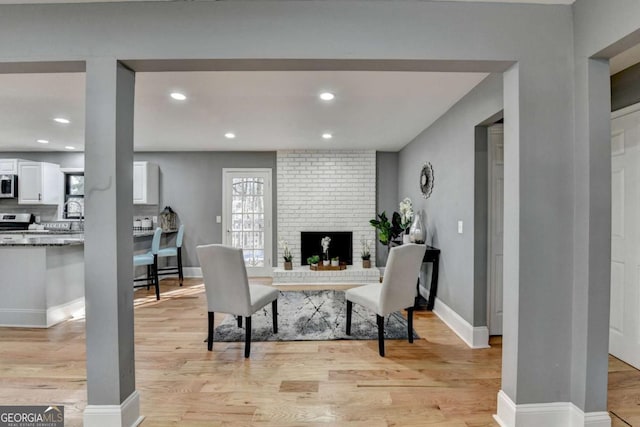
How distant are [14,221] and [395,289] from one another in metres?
7.10

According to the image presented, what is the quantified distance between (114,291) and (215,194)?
13.6 feet

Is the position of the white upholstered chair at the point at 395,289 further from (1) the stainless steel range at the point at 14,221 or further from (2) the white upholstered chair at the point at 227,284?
(1) the stainless steel range at the point at 14,221

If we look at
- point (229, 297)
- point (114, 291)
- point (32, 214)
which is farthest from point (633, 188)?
point (32, 214)

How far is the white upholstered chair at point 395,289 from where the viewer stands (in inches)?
99.6

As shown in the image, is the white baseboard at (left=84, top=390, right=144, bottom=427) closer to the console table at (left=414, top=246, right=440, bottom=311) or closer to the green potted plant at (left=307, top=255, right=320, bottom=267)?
the console table at (left=414, top=246, right=440, bottom=311)

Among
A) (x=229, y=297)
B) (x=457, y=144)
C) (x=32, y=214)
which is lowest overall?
(x=229, y=297)

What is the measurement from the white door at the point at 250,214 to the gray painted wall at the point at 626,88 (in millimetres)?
4693

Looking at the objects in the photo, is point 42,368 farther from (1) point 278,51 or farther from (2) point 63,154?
(2) point 63,154

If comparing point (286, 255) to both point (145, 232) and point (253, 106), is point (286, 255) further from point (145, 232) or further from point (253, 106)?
point (253, 106)

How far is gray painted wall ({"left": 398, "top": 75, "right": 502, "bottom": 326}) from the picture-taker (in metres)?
2.62

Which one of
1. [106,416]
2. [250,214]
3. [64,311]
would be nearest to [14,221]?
[64,311]

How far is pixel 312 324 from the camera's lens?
319 cm

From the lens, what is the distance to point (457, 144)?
9.87ft

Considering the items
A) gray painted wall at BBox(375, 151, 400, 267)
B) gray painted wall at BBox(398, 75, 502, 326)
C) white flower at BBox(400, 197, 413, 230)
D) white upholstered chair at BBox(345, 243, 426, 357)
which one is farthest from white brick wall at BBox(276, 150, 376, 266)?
white upholstered chair at BBox(345, 243, 426, 357)
